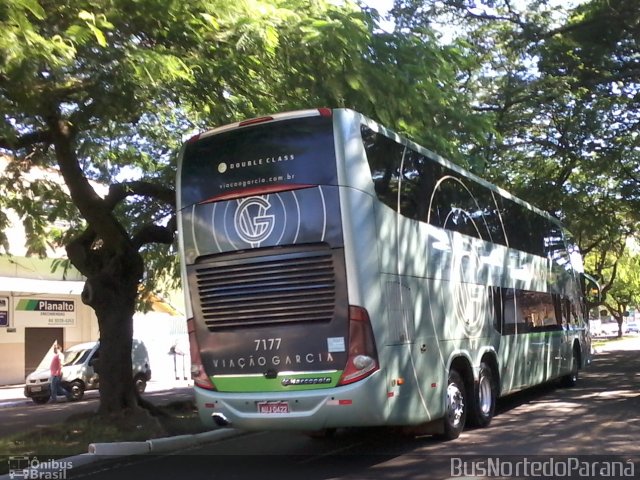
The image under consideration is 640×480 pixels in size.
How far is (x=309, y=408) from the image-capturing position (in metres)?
7.82

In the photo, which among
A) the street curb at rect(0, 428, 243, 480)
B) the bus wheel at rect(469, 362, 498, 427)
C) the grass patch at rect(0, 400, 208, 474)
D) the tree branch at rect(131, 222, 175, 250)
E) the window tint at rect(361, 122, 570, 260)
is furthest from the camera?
the tree branch at rect(131, 222, 175, 250)

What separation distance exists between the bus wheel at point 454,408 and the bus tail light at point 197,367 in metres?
3.27

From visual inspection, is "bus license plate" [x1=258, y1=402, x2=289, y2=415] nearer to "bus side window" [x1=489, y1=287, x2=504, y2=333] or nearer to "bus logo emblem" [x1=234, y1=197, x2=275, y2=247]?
"bus logo emblem" [x1=234, y1=197, x2=275, y2=247]

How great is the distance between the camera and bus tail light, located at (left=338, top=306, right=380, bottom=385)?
7711 millimetres

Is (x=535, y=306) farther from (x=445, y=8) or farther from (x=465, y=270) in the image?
(x=445, y=8)

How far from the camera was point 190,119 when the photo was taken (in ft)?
47.4

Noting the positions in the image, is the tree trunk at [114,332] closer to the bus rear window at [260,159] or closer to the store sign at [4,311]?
the bus rear window at [260,159]

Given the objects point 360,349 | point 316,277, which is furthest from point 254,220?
point 360,349

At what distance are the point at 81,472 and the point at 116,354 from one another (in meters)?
3.57

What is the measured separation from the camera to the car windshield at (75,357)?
21.8 m

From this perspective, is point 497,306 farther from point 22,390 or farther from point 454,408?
point 22,390

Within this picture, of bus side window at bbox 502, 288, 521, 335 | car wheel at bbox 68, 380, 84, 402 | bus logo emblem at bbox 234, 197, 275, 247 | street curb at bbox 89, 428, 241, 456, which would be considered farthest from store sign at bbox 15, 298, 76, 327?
bus logo emblem at bbox 234, 197, 275, 247

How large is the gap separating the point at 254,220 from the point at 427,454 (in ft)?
12.3

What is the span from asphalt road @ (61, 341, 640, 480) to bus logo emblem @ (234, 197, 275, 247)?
9.23 feet
